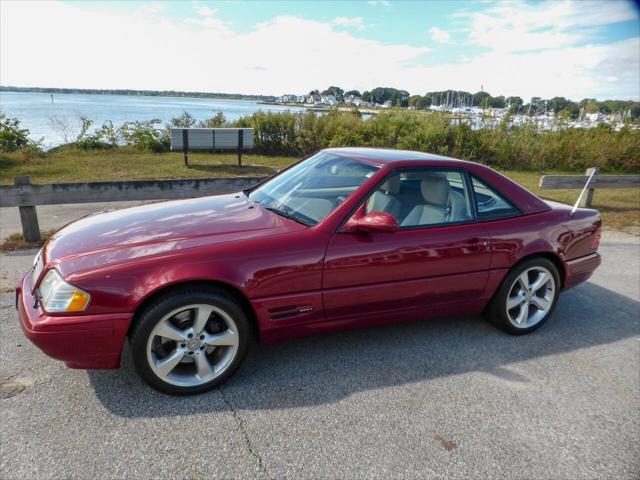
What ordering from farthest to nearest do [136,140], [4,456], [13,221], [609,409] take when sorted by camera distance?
[136,140]
[13,221]
[609,409]
[4,456]

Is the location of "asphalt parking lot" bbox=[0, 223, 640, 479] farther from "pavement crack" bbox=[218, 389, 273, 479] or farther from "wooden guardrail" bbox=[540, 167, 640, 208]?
"wooden guardrail" bbox=[540, 167, 640, 208]

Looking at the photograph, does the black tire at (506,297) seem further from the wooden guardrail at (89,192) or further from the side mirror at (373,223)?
the wooden guardrail at (89,192)

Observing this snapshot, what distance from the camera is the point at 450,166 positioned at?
3623 millimetres

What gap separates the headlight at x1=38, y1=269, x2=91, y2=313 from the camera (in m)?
2.48

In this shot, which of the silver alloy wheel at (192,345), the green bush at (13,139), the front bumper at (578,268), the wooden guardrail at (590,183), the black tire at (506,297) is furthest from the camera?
the green bush at (13,139)

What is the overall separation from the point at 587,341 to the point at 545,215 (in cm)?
113

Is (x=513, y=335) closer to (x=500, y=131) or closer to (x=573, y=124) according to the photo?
(x=500, y=131)

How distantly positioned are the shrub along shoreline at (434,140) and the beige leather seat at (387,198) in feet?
36.3

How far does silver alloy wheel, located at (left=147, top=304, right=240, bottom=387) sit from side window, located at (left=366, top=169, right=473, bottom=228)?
1378 millimetres

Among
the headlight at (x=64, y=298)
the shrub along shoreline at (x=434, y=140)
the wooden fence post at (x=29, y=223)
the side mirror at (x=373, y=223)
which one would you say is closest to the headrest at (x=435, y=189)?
the side mirror at (x=373, y=223)

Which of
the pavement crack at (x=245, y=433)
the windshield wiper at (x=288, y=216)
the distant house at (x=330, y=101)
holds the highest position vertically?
the distant house at (x=330, y=101)

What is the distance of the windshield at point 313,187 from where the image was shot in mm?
3262

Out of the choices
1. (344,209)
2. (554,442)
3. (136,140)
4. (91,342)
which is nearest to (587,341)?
(554,442)

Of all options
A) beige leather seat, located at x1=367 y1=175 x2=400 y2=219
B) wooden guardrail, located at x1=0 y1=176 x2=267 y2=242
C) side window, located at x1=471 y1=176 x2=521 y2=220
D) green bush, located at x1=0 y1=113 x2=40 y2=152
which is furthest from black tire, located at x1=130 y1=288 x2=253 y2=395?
green bush, located at x1=0 y1=113 x2=40 y2=152
